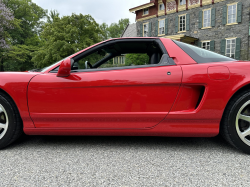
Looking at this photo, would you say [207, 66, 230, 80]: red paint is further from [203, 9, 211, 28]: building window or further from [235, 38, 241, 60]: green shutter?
[203, 9, 211, 28]: building window

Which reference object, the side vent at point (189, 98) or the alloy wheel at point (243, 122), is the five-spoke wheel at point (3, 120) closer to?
the side vent at point (189, 98)

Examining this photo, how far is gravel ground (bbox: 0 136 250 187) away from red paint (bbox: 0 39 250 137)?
8.9 inches

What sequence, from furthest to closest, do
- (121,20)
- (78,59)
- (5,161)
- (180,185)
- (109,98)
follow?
(121,20) → (78,59) → (109,98) → (5,161) → (180,185)

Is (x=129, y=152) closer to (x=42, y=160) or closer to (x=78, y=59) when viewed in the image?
(x=42, y=160)

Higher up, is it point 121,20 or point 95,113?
point 121,20

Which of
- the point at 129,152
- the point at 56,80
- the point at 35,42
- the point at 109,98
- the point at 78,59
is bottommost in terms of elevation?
the point at 129,152

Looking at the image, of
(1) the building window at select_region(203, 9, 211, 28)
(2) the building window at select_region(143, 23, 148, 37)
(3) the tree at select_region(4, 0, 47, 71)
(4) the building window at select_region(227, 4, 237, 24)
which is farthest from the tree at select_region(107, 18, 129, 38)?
(4) the building window at select_region(227, 4, 237, 24)

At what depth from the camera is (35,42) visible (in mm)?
29984

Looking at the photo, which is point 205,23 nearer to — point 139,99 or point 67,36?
point 67,36

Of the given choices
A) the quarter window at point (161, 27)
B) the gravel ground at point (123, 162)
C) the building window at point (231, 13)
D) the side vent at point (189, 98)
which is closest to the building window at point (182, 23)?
the quarter window at point (161, 27)

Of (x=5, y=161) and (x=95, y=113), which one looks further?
(x=95, y=113)

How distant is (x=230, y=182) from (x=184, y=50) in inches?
54.0

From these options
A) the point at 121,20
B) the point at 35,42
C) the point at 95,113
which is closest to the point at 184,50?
the point at 95,113

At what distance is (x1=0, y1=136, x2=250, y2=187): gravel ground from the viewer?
5.20 ft
